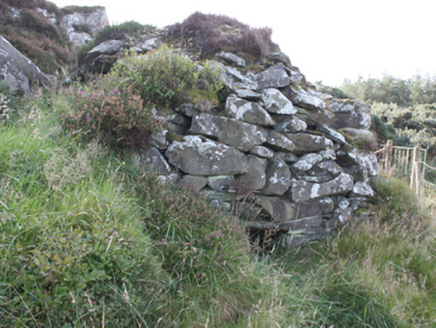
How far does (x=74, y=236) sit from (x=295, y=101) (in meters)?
4.42

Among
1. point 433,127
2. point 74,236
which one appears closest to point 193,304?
point 74,236

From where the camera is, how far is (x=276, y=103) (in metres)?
4.94

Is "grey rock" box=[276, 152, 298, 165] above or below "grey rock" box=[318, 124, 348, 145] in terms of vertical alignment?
below

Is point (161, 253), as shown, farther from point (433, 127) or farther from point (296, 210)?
point (433, 127)

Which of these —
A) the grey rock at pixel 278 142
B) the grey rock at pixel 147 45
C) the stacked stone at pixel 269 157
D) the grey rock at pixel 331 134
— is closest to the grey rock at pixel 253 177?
the stacked stone at pixel 269 157

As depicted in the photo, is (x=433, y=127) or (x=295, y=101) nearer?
(x=295, y=101)

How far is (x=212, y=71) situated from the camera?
4891 mm

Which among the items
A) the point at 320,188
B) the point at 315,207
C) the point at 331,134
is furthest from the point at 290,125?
the point at 315,207

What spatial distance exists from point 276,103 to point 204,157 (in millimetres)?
1737

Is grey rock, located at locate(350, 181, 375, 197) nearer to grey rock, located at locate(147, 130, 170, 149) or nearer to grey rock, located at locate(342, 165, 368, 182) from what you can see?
grey rock, located at locate(342, 165, 368, 182)

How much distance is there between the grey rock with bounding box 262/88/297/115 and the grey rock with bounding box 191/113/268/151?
27.8 inches

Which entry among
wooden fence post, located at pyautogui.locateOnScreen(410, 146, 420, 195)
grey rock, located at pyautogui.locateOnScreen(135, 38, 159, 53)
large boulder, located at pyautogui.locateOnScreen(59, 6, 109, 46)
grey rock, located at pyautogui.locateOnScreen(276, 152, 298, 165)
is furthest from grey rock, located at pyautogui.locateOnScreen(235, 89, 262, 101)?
large boulder, located at pyautogui.locateOnScreen(59, 6, 109, 46)

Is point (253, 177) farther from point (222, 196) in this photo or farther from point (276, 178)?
point (222, 196)

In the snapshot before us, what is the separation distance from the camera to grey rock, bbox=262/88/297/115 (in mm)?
4914
